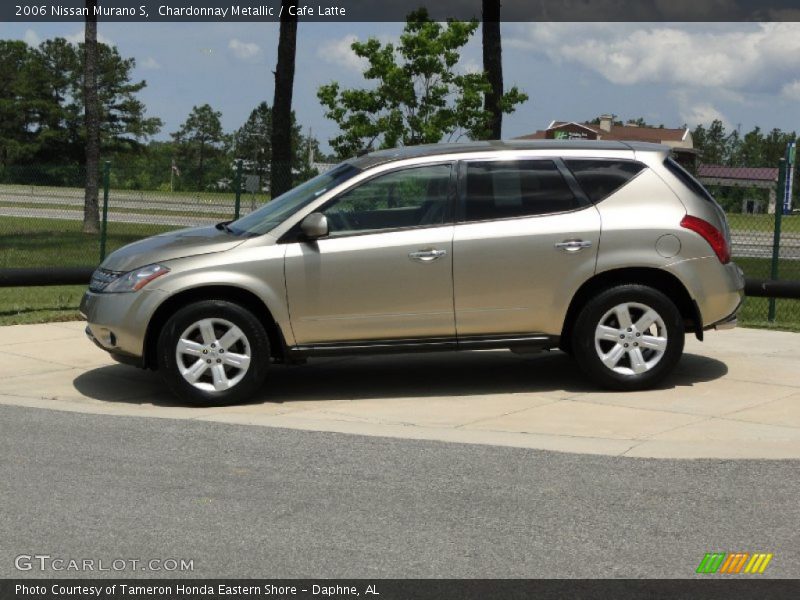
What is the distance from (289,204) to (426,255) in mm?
1242

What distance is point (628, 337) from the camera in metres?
8.89

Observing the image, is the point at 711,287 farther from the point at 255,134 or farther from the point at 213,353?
the point at 255,134

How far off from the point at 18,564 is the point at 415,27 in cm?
1987

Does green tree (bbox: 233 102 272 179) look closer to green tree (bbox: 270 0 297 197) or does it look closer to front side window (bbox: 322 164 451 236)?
green tree (bbox: 270 0 297 197)

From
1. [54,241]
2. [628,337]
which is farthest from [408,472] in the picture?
[54,241]

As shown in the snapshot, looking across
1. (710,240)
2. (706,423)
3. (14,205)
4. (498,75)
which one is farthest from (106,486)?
(498,75)

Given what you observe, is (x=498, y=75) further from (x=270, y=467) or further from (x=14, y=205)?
(x=270, y=467)

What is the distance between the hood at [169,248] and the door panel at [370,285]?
57 centimetres

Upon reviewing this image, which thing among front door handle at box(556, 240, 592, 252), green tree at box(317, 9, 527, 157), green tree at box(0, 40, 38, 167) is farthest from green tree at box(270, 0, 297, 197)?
green tree at box(0, 40, 38, 167)

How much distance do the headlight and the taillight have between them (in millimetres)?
3865

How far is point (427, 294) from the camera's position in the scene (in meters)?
8.69

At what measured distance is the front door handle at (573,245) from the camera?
8.73 meters

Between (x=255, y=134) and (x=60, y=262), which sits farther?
(x=255, y=134)

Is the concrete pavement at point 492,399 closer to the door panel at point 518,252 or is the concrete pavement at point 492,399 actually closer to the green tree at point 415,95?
the door panel at point 518,252
